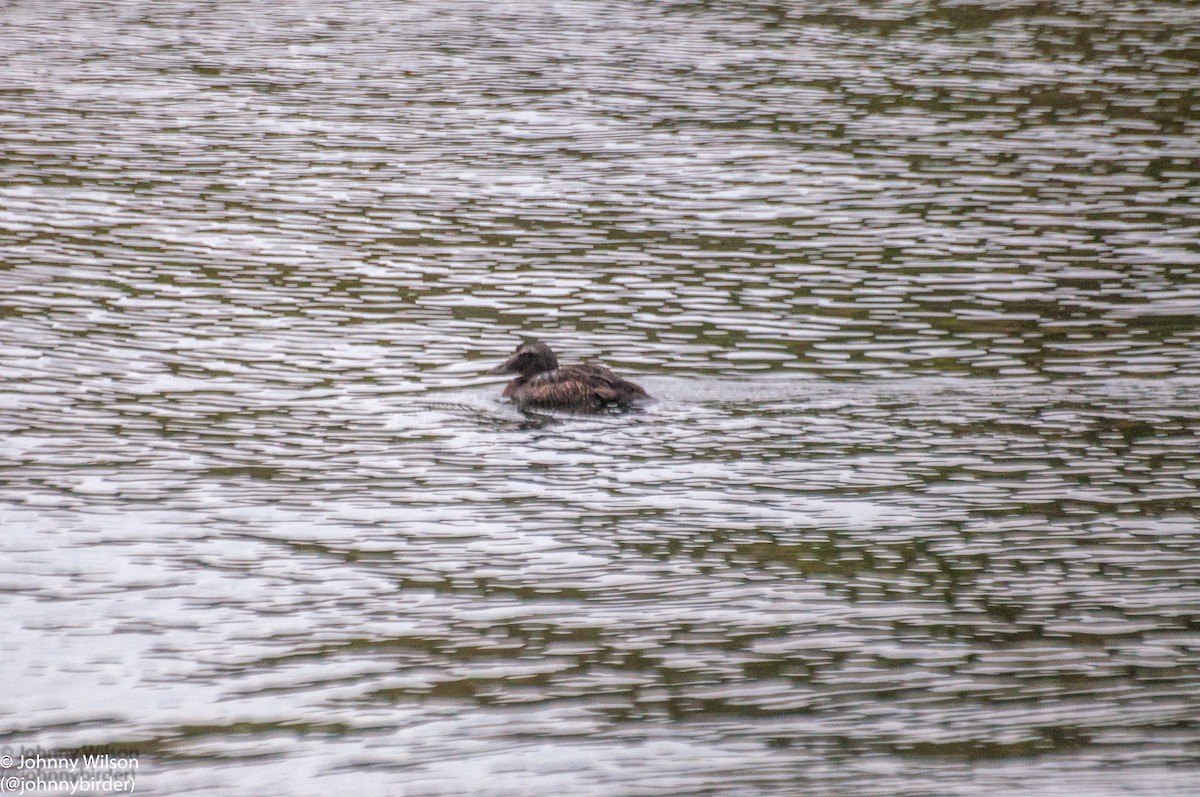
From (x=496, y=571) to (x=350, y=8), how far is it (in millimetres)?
24521

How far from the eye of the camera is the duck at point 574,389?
44.3 feet

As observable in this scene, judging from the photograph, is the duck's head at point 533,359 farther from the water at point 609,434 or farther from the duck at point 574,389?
the water at point 609,434

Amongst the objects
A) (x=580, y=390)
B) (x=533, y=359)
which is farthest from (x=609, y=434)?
(x=533, y=359)

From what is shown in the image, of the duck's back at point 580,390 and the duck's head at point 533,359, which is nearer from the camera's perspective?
the duck's back at point 580,390

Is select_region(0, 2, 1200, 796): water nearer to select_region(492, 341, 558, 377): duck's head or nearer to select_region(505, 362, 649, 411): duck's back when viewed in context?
select_region(505, 362, 649, 411): duck's back

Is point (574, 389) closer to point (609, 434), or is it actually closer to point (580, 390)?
point (580, 390)

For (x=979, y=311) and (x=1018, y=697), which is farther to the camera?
(x=979, y=311)

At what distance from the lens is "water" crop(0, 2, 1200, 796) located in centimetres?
847

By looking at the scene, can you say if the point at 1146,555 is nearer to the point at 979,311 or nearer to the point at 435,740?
the point at 435,740

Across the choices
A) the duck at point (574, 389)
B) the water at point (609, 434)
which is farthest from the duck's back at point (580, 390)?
the water at point (609, 434)

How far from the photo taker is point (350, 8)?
3316cm

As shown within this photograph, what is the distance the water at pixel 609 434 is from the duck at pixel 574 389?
0.18 m

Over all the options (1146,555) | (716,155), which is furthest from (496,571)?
(716,155)

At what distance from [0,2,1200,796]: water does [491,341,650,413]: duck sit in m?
0.18
